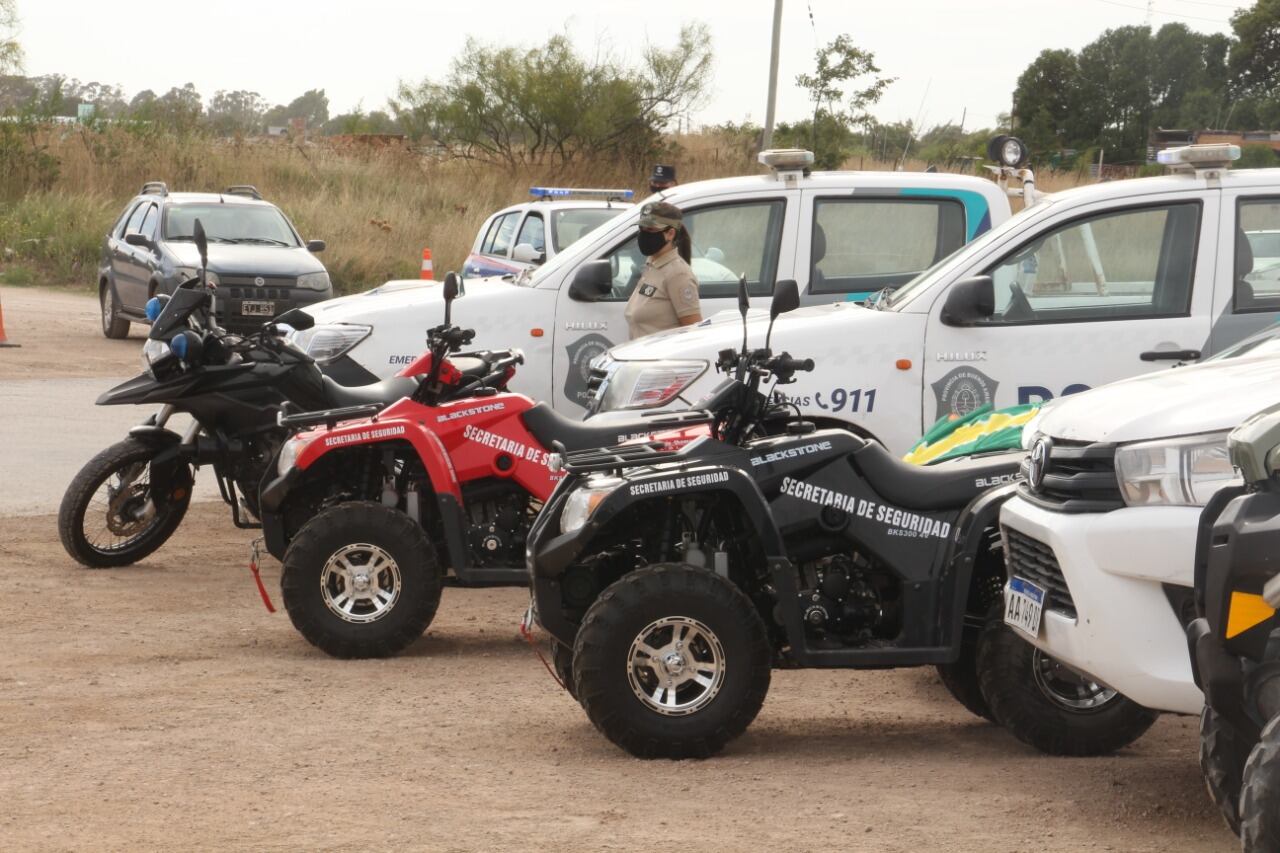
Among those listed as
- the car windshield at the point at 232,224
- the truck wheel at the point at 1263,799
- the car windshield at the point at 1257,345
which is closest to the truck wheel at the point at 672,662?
the car windshield at the point at 1257,345

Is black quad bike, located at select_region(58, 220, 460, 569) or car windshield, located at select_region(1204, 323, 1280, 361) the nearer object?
car windshield, located at select_region(1204, 323, 1280, 361)

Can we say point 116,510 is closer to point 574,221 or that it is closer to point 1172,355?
point 1172,355

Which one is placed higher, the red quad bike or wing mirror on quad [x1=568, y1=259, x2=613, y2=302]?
wing mirror on quad [x1=568, y1=259, x2=613, y2=302]

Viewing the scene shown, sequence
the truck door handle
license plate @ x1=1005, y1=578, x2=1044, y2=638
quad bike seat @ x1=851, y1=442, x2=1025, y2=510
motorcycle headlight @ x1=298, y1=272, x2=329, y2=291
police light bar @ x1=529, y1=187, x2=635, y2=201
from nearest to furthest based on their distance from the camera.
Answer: license plate @ x1=1005, y1=578, x2=1044, y2=638
quad bike seat @ x1=851, y1=442, x2=1025, y2=510
the truck door handle
motorcycle headlight @ x1=298, y1=272, x2=329, y2=291
police light bar @ x1=529, y1=187, x2=635, y2=201

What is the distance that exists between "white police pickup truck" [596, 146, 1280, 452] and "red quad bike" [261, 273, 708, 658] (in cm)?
101

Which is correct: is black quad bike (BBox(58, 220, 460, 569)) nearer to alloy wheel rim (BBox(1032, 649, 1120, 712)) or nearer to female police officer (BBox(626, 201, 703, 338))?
female police officer (BBox(626, 201, 703, 338))

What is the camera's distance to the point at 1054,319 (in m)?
8.29

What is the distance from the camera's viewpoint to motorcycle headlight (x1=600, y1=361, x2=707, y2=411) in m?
8.29

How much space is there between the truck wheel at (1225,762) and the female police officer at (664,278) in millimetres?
5670

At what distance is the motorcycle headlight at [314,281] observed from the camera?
20141 mm

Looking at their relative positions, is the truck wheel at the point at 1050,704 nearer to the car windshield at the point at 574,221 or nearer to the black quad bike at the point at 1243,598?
the black quad bike at the point at 1243,598

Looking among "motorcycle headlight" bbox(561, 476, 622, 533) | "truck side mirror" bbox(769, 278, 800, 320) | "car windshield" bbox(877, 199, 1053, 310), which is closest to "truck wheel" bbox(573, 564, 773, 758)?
"motorcycle headlight" bbox(561, 476, 622, 533)

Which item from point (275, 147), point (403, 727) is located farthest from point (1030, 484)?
point (275, 147)

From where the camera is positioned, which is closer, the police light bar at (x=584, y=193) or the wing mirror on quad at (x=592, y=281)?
the wing mirror on quad at (x=592, y=281)
